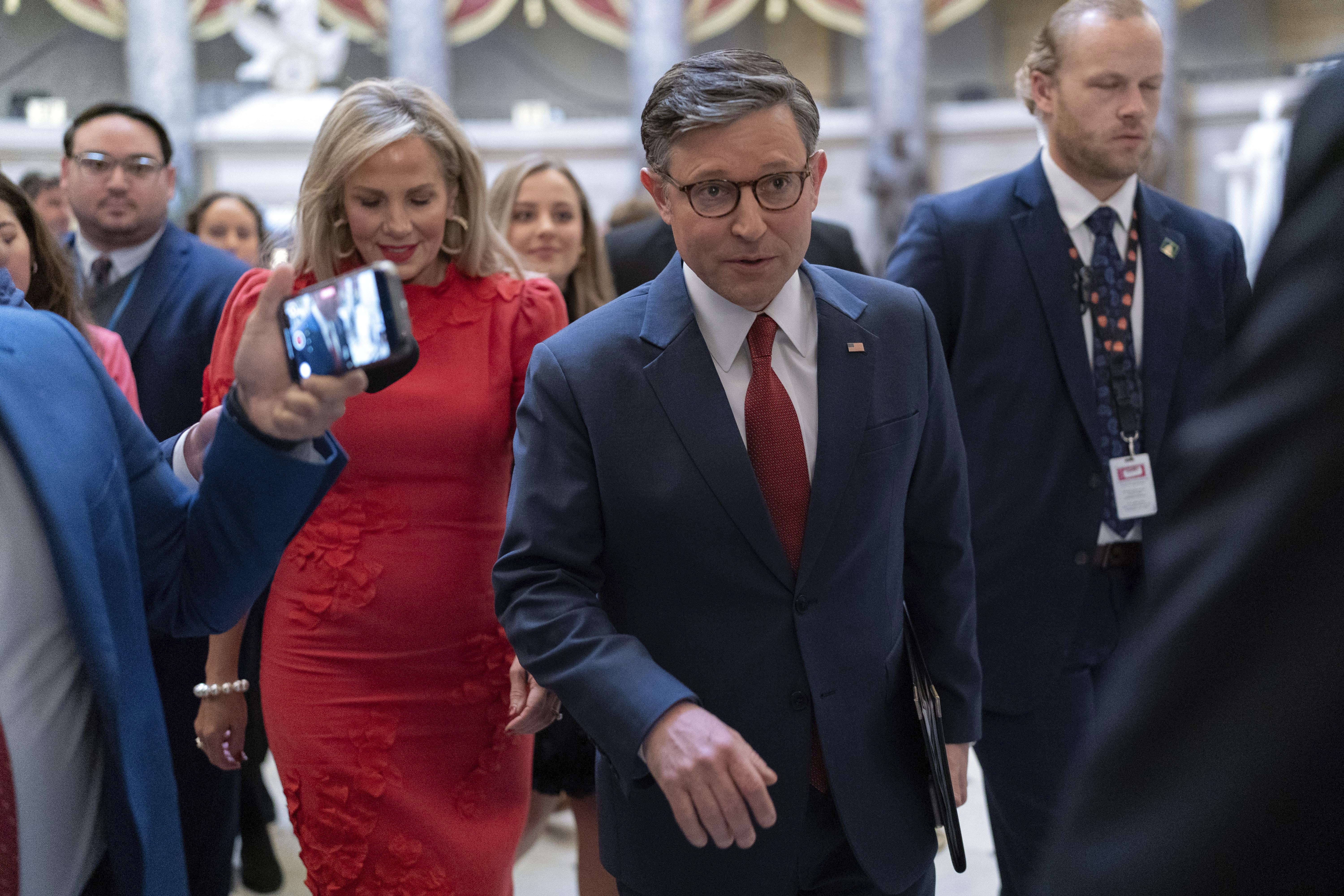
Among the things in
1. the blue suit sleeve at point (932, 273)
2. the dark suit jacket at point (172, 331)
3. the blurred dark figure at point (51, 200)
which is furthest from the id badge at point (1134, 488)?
the blurred dark figure at point (51, 200)

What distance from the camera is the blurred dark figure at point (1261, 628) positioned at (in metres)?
0.60

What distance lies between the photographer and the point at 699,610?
1795mm

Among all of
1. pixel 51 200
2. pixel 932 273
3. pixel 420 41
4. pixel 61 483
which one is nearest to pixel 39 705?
pixel 61 483

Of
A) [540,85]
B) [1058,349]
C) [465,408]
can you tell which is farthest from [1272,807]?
[540,85]

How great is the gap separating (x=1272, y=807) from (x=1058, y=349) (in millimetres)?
2209

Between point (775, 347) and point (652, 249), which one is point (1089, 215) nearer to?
point (775, 347)

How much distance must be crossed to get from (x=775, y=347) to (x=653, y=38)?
1546 cm

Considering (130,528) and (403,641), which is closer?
(130,528)

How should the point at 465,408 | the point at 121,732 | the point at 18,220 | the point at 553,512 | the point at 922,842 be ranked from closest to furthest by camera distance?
the point at 121,732 < the point at 553,512 < the point at 922,842 < the point at 465,408 < the point at 18,220

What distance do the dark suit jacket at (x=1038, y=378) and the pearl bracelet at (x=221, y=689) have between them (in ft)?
5.23

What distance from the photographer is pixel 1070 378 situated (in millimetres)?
2709

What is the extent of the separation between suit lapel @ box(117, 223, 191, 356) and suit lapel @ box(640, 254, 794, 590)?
2054 mm

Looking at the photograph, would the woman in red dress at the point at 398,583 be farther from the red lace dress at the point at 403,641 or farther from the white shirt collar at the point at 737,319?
the white shirt collar at the point at 737,319

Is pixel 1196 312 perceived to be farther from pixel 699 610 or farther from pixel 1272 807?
pixel 1272 807
